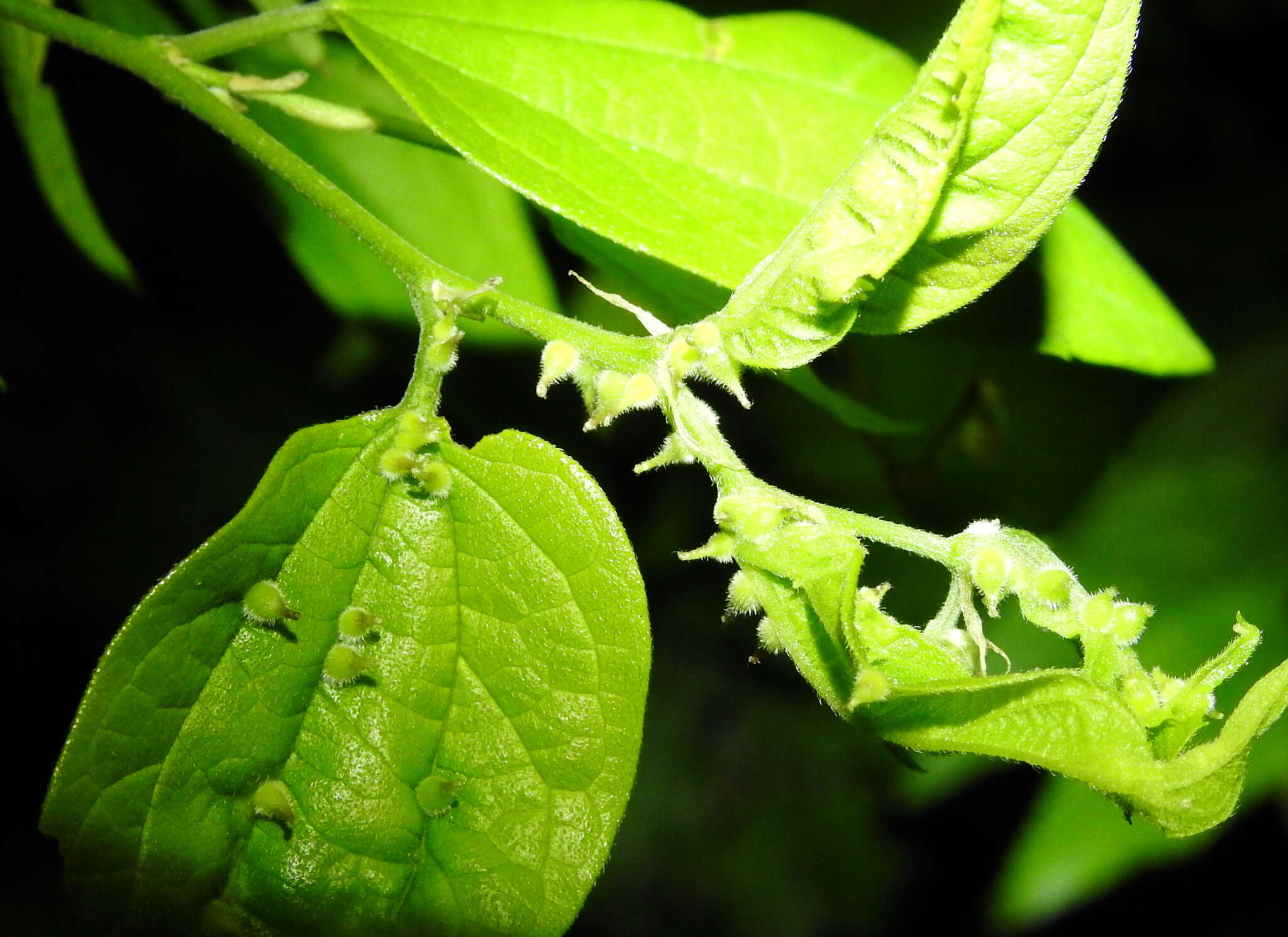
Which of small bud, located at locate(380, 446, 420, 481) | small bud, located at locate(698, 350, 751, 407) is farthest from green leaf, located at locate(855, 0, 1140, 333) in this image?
small bud, located at locate(380, 446, 420, 481)

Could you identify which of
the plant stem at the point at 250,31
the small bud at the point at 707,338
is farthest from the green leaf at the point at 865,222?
the plant stem at the point at 250,31

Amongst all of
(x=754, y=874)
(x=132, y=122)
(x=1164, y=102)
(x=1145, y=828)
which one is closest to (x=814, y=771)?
(x=754, y=874)

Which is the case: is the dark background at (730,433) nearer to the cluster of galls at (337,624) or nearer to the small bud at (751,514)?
the small bud at (751,514)

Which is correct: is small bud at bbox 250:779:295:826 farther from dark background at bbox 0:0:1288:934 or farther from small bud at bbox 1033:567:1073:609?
dark background at bbox 0:0:1288:934

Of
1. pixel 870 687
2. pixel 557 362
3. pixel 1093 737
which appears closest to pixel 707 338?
pixel 557 362

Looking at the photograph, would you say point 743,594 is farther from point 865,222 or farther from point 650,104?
point 650,104
